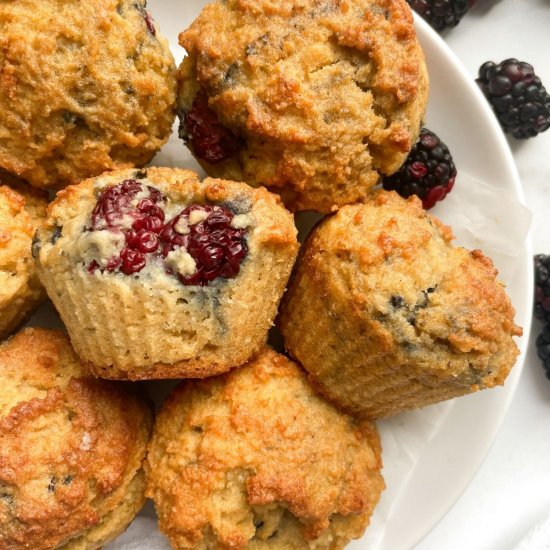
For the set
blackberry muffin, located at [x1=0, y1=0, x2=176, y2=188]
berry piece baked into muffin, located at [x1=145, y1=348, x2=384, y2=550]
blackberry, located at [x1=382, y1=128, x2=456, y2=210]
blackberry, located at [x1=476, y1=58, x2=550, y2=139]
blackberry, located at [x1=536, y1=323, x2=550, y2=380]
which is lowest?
berry piece baked into muffin, located at [x1=145, y1=348, x2=384, y2=550]

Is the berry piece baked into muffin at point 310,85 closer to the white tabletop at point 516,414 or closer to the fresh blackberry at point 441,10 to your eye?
the fresh blackberry at point 441,10

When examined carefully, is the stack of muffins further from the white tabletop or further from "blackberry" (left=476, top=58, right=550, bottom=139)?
the white tabletop

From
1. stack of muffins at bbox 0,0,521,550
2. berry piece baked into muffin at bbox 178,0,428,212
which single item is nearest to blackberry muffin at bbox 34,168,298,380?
stack of muffins at bbox 0,0,521,550

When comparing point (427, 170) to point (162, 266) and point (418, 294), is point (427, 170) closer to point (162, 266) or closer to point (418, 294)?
point (418, 294)

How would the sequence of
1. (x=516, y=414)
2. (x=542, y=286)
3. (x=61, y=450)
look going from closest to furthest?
(x=61, y=450) → (x=542, y=286) → (x=516, y=414)

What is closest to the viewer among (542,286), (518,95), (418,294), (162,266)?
(162,266)

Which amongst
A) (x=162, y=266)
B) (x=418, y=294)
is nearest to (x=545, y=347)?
(x=418, y=294)

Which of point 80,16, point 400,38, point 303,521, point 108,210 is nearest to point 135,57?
point 80,16
